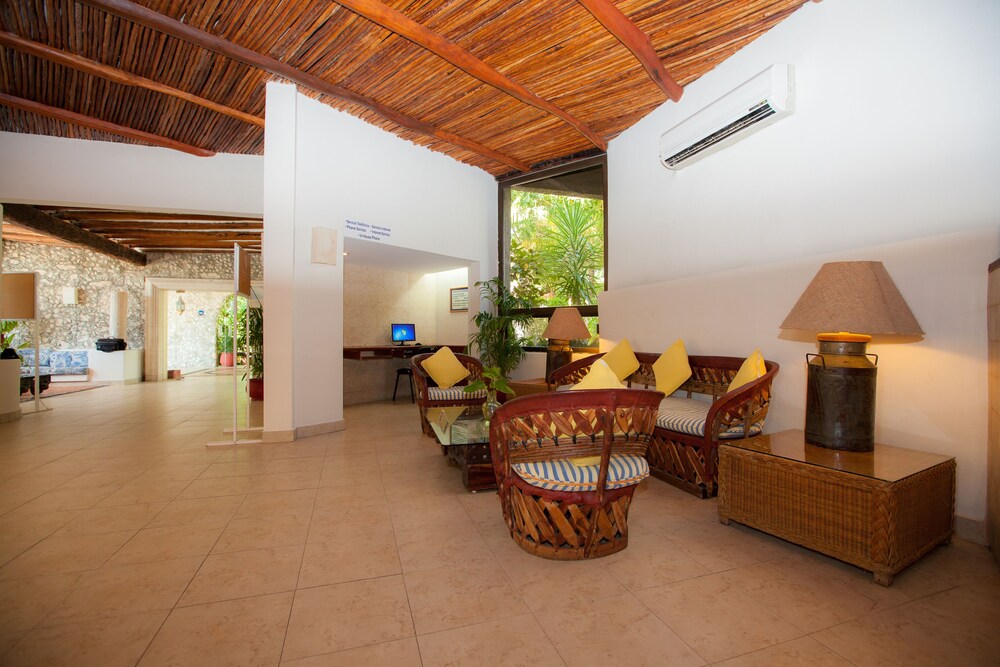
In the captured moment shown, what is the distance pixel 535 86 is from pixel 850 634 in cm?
444

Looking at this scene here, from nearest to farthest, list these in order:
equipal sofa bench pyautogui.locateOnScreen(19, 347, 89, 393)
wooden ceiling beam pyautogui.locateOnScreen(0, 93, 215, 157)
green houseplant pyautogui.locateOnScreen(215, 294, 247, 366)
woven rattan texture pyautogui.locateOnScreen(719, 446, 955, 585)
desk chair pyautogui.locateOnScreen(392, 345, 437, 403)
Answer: woven rattan texture pyautogui.locateOnScreen(719, 446, 955, 585)
wooden ceiling beam pyautogui.locateOnScreen(0, 93, 215, 157)
desk chair pyautogui.locateOnScreen(392, 345, 437, 403)
equipal sofa bench pyautogui.locateOnScreen(19, 347, 89, 393)
green houseplant pyautogui.locateOnScreen(215, 294, 247, 366)

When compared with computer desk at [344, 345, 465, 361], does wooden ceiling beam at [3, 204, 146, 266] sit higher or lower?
higher

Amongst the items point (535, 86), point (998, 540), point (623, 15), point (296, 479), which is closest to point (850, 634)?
point (998, 540)

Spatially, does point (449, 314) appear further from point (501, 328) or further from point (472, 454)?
point (472, 454)

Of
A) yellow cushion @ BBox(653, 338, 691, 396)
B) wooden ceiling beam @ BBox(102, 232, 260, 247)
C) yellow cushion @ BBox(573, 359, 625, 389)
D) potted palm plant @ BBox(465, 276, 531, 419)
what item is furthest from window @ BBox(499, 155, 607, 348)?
wooden ceiling beam @ BBox(102, 232, 260, 247)

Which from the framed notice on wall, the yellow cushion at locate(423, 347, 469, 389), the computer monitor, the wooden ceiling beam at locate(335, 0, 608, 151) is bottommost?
the yellow cushion at locate(423, 347, 469, 389)

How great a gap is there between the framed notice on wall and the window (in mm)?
977

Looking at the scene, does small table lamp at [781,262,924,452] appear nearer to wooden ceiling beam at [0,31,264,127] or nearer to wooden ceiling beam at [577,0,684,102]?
wooden ceiling beam at [577,0,684,102]

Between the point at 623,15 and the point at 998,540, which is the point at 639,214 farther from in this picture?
the point at 998,540

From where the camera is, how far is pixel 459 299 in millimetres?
7375

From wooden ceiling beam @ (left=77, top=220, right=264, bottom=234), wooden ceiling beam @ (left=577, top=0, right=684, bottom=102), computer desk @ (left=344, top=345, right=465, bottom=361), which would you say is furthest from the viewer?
wooden ceiling beam @ (left=77, top=220, right=264, bottom=234)

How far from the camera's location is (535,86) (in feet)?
13.7

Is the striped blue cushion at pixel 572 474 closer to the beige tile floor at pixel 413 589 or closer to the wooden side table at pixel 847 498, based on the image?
the beige tile floor at pixel 413 589

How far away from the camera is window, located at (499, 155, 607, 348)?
566 cm
